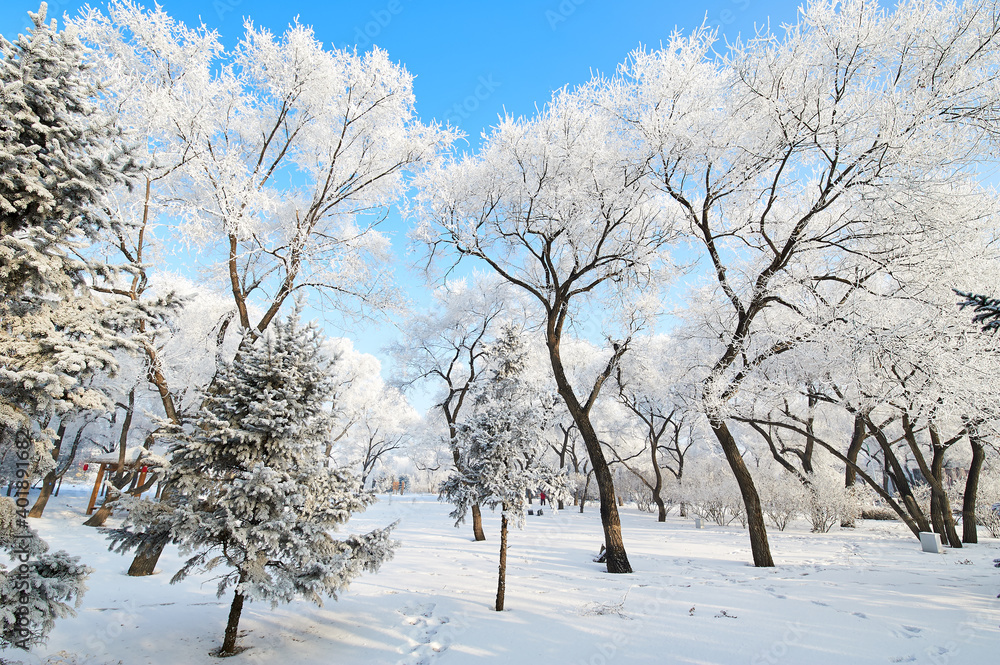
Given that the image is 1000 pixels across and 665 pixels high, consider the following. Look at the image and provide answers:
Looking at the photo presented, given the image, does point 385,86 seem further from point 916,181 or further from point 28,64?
point 916,181

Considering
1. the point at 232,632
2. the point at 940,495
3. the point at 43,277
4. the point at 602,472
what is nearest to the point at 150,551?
the point at 232,632

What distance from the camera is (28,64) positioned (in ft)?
A: 13.7

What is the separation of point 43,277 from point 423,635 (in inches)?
235

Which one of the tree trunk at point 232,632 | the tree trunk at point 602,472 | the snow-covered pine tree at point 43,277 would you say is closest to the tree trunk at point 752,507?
the tree trunk at point 602,472

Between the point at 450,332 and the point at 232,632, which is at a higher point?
the point at 450,332

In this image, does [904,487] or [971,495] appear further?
[904,487]

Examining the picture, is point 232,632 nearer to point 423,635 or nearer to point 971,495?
point 423,635

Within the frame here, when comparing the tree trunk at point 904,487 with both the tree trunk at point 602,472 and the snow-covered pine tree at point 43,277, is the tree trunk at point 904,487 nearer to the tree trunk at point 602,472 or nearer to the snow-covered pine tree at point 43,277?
the tree trunk at point 602,472

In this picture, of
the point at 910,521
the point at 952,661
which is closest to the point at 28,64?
the point at 952,661

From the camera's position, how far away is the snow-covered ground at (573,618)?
5.15 metres

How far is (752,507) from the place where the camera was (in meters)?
10.7

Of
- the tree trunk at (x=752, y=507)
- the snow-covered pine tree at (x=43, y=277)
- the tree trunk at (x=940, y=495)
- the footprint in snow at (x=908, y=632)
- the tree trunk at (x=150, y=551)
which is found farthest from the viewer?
the tree trunk at (x=940, y=495)

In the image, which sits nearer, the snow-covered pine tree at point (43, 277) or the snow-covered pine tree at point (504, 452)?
the snow-covered pine tree at point (43, 277)

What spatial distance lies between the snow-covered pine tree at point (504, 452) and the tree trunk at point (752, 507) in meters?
5.13
